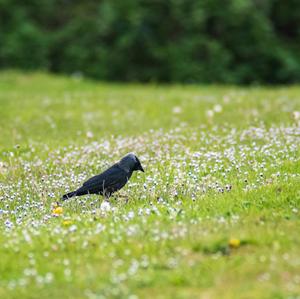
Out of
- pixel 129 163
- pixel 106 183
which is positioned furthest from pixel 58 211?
pixel 129 163

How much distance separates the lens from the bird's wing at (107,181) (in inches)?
356

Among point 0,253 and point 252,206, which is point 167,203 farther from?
point 0,253

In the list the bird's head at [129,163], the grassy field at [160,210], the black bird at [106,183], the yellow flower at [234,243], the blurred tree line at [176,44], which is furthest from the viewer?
the blurred tree line at [176,44]

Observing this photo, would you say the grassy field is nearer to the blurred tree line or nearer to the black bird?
the black bird

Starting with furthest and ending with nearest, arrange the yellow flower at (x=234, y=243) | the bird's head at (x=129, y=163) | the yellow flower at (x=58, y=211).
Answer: the bird's head at (x=129, y=163), the yellow flower at (x=58, y=211), the yellow flower at (x=234, y=243)

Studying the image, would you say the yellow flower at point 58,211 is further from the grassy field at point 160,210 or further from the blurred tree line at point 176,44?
the blurred tree line at point 176,44

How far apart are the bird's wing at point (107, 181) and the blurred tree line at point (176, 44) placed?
1992 centimetres

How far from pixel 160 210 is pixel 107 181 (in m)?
1.21

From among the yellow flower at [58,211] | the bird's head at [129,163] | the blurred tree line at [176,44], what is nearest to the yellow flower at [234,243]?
the yellow flower at [58,211]

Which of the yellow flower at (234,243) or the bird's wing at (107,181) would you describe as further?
the bird's wing at (107,181)

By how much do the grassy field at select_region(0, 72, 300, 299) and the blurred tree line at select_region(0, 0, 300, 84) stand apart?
12.6m

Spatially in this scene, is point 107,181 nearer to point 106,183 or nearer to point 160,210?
point 106,183

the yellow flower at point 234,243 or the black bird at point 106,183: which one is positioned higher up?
the yellow flower at point 234,243

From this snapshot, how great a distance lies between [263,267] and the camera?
6.30 m
